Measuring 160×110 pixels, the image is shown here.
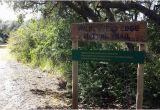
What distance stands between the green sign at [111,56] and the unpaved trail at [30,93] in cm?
230

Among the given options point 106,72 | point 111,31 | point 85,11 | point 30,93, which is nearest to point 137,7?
point 85,11

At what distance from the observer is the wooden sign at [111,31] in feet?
24.1

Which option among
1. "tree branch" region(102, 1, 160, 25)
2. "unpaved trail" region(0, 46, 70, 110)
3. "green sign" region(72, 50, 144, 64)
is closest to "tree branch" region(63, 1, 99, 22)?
"tree branch" region(102, 1, 160, 25)

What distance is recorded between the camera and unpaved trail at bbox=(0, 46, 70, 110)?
10.2m

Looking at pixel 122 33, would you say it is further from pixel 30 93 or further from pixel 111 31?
pixel 30 93

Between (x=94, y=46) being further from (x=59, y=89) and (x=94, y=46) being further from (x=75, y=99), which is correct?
(x=75, y=99)

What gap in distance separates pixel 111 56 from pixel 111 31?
1.77 feet

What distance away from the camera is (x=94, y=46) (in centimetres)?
1209

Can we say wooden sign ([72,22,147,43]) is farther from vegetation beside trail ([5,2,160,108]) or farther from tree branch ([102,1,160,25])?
tree branch ([102,1,160,25])

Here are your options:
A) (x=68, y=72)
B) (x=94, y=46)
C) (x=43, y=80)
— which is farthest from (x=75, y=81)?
(x=43, y=80)

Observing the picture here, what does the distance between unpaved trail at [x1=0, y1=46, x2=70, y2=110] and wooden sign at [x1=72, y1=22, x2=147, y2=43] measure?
2.64 metres

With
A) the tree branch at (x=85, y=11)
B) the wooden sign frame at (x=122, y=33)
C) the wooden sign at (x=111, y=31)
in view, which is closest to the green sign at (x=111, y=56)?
the wooden sign frame at (x=122, y=33)

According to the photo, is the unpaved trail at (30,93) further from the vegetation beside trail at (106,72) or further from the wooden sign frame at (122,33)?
the wooden sign frame at (122,33)

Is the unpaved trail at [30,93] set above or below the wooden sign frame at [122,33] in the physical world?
below
